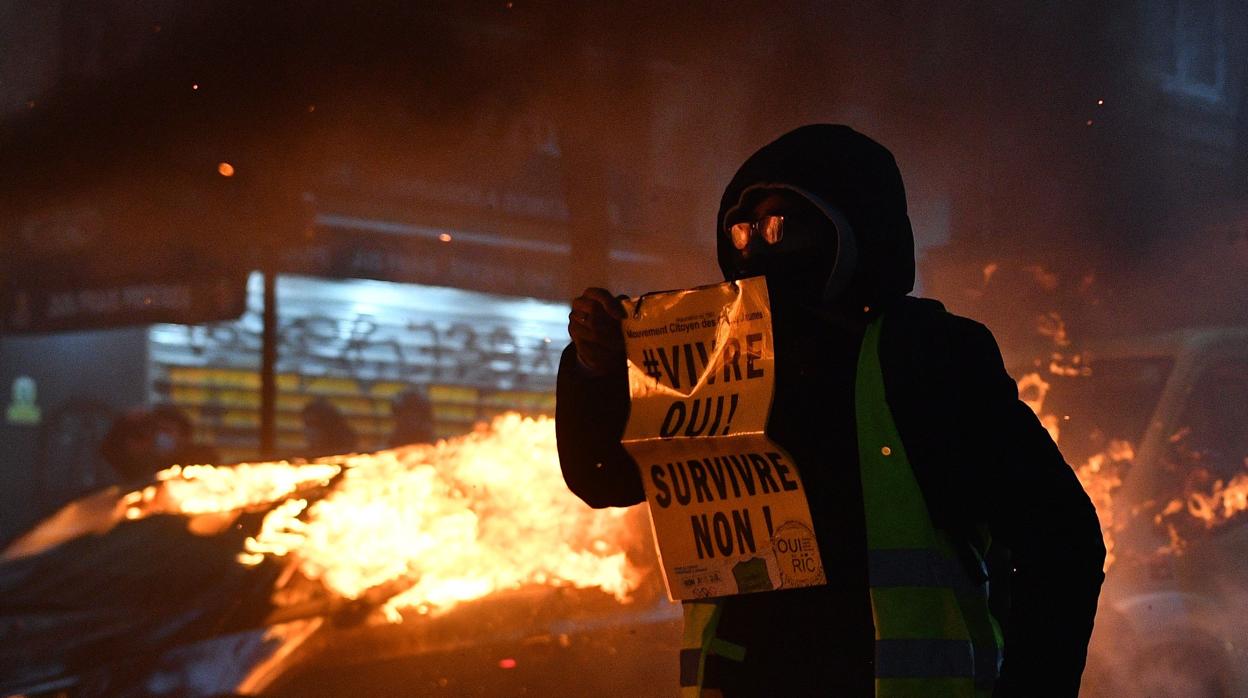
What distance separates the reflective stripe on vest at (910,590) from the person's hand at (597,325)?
1.59ft

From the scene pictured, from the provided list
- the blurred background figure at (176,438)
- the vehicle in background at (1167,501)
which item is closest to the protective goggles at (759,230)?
the vehicle in background at (1167,501)

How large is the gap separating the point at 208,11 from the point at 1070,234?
4.22 m

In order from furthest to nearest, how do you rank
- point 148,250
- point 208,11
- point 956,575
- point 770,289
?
point 148,250 → point 208,11 → point 770,289 → point 956,575

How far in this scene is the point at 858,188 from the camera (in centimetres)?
227

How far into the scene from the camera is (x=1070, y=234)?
678 cm

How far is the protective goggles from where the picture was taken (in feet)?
7.42

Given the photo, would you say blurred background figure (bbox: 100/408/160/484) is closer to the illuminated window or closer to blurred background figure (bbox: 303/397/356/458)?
blurred background figure (bbox: 303/397/356/458)

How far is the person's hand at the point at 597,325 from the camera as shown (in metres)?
2.37

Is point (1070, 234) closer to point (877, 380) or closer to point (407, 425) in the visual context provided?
point (407, 425)

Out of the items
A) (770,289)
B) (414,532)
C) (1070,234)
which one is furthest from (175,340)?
(770,289)

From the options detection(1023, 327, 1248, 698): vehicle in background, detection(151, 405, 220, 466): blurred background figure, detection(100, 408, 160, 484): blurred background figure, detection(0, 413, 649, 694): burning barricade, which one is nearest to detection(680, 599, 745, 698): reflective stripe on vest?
detection(0, 413, 649, 694): burning barricade

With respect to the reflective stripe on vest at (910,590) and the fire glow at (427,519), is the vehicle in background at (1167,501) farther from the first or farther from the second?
the reflective stripe on vest at (910,590)

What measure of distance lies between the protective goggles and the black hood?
6 cm

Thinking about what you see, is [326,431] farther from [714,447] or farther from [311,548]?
[714,447]
